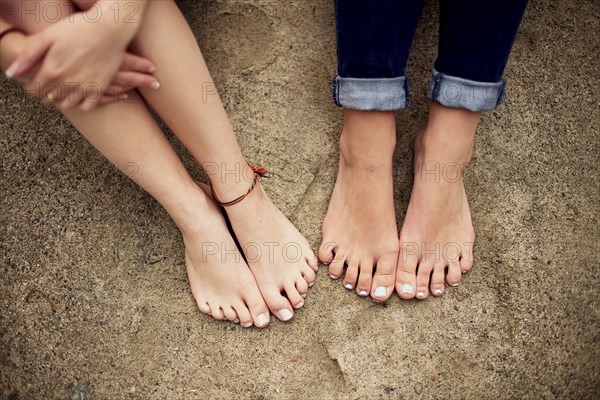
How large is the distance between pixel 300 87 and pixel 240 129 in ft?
0.64

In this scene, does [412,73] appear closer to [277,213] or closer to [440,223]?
[440,223]

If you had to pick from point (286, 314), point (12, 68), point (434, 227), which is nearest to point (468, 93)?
point (434, 227)

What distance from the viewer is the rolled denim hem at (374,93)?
43.3 inches

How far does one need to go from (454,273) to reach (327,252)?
31 centimetres

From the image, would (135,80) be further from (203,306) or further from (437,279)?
(437,279)

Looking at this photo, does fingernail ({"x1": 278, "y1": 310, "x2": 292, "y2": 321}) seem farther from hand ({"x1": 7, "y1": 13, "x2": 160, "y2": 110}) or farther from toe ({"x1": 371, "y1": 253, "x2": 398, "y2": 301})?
hand ({"x1": 7, "y1": 13, "x2": 160, "y2": 110})

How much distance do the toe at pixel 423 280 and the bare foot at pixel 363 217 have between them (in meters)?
0.06

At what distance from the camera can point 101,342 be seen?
126 centimetres

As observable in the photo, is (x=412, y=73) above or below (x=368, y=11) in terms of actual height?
below

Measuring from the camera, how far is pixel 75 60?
35.6 inches

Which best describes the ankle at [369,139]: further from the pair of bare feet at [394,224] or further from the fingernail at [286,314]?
the fingernail at [286,314]

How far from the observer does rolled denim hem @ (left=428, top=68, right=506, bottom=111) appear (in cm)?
111

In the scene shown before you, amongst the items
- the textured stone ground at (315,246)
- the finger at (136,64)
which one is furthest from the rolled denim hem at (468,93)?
the finger at (136,64)

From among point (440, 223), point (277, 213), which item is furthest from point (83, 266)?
point (440, 223)
